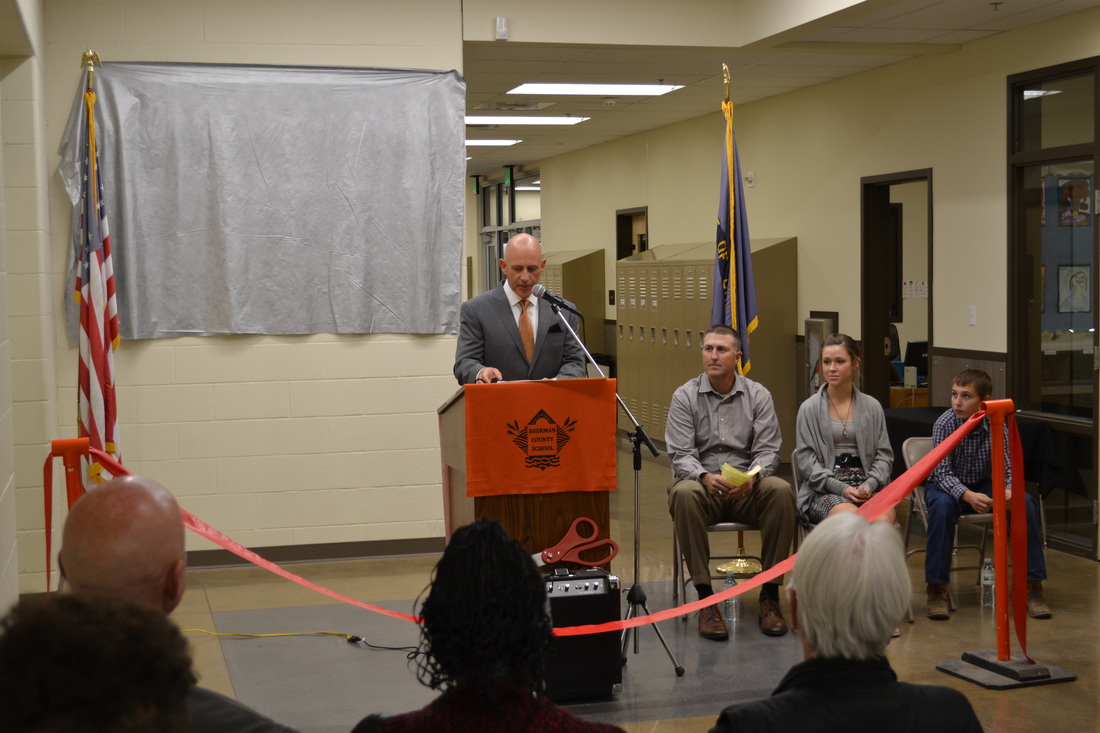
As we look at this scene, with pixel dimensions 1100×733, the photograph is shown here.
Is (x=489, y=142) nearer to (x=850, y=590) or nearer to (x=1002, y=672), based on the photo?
(x=1002, y=672)

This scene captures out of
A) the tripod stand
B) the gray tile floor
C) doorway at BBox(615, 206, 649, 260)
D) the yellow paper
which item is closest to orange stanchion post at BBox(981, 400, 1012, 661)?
the gray tile floor

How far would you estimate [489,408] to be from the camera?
152 inches

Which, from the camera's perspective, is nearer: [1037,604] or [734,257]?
[1037,604]

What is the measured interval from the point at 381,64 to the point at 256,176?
3.01 ft

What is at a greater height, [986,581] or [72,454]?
[72,454]

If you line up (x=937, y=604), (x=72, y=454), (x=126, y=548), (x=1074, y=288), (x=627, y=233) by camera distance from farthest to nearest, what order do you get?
(x=627, y=233) < (x=1074, y=288) < (x=937, y=604) < (x=72, y=454) < (x=126, y=548)

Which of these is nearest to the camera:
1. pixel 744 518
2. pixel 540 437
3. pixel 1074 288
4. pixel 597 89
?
pixel 540 437

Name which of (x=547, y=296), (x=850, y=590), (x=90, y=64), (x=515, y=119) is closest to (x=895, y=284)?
(x=515, y=119)

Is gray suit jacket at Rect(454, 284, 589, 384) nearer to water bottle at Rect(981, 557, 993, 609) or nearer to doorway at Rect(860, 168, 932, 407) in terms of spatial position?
water bottle at Rect(981, 557, 993, 609)

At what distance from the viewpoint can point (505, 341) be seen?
456 cm

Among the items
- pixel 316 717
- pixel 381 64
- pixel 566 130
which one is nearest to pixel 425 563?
pixel 316 717

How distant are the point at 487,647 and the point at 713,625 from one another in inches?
132

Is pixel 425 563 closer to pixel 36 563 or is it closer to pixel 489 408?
pixel 36 563

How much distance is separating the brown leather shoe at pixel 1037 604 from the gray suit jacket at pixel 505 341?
227 centimetres
